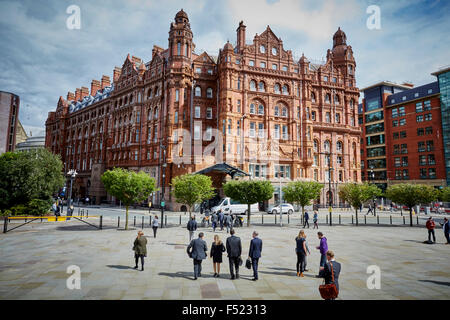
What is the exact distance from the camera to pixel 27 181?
26.9 meters

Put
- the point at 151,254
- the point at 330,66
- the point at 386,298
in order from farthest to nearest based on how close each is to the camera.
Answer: the point at 330,66, the point at 151,254, the point at 386,298

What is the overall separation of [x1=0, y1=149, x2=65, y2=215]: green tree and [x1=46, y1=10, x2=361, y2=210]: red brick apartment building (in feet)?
53.6

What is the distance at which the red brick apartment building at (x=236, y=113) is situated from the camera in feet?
140

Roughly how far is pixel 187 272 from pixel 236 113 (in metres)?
35.7

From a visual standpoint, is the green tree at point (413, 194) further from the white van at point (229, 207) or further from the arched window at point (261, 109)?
the arched window at point (261, 109)

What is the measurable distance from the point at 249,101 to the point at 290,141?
1052 centimetres

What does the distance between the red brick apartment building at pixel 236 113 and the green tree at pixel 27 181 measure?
16348 mm

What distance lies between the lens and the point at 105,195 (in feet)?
181

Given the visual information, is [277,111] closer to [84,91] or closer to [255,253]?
[255,253]

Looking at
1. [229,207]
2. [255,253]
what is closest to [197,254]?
[255,253]

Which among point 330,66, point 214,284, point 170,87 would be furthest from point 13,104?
point 330,66

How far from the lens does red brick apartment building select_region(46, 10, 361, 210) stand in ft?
→ 140
